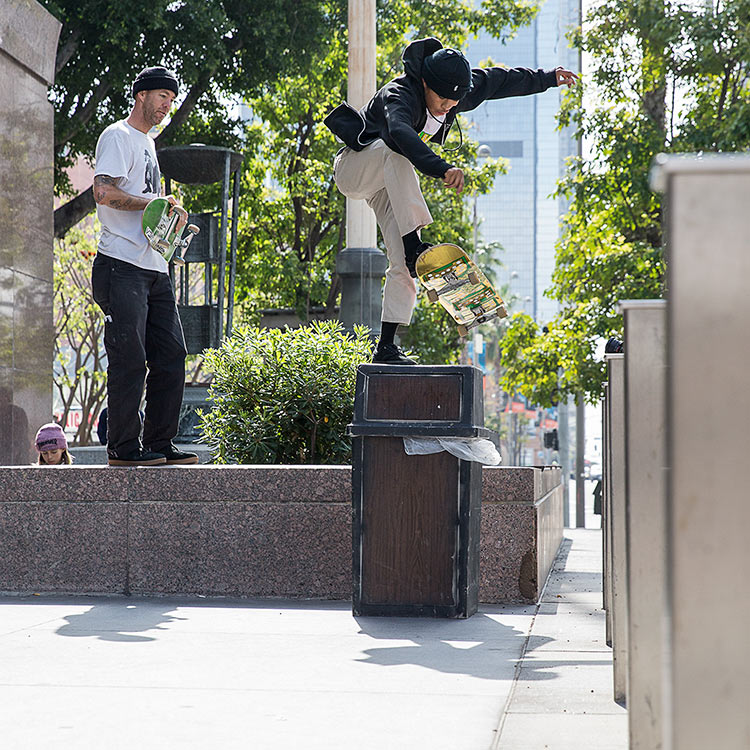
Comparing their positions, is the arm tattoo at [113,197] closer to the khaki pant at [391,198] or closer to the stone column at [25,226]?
the khaki pant at [391,198]

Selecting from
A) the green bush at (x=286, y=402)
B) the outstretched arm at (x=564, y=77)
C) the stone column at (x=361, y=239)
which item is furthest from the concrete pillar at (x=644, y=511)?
the stone column at (x=361, y=239)

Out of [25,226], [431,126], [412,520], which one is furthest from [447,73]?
[25,226]

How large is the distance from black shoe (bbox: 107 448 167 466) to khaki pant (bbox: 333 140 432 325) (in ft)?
5.04

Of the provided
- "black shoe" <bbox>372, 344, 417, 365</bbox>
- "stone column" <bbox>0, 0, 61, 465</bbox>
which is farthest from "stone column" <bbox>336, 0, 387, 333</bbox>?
"black shoe" <bbox>372, 344, 417, 365</bbox>

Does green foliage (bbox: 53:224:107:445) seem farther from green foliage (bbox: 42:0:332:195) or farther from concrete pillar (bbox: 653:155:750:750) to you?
concrete pillar (bbox: 653:155:750:750)

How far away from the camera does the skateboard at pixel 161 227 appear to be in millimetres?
5883

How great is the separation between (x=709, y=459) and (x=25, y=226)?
9096 mm

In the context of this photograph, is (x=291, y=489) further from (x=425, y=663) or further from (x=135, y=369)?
(x=425, y=663)

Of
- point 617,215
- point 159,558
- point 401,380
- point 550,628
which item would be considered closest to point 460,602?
point 550,628

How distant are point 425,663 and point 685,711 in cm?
265

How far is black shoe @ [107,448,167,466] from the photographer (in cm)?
607

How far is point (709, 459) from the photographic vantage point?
4.25 feet

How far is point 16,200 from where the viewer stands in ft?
31.1

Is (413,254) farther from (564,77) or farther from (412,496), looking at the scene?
(564,77)
